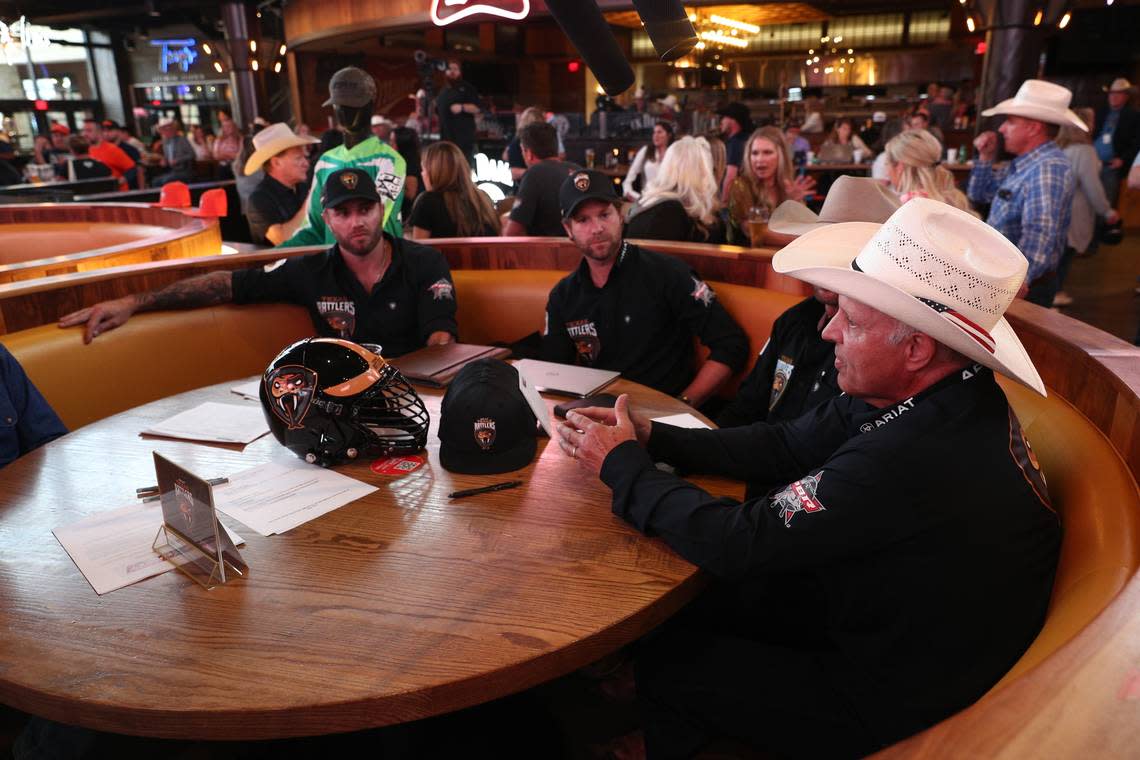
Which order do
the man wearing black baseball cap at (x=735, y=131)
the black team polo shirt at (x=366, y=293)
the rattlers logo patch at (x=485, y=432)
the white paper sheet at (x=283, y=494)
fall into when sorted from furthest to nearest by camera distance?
1. the man wearing black baseball cap at (x=735, y=131)
2. the black team polo shirt at (x=366, y=293)
3. the rattlers logo patch at (x=485, y=432)
4. the white paper sheet at (x=283, y=494)

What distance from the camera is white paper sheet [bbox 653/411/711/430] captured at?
6.07ft

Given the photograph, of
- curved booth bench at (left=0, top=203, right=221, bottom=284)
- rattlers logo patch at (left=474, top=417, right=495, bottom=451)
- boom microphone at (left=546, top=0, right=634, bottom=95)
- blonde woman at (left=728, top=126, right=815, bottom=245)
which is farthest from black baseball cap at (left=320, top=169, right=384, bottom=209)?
curved booth bench at (left=0, top=203, right=221, bottom=284)

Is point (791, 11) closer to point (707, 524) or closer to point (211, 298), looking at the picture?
point (211, 298)

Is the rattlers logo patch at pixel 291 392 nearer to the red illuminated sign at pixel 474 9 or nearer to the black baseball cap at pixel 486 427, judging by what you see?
the black baseball cap at pixel 486 427

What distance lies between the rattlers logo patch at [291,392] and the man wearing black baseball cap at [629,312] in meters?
1.30

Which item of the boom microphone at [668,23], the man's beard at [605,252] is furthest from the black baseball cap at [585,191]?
the boom microphone at [668,23]

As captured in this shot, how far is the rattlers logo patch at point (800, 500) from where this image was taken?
121cm

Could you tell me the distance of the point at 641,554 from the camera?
1312mm

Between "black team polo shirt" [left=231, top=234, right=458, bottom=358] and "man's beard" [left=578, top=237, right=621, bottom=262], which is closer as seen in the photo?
"man's beard" [left=578, top=237, right=621, bottom=262]

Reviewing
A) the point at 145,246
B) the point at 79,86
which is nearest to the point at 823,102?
the point at 145,246

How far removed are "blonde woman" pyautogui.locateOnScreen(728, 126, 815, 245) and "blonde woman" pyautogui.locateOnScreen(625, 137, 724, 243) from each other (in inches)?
10.0

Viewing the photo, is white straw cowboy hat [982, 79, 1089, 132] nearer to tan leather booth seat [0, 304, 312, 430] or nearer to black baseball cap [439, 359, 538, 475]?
black baseball cap [439, 359, 538, 475]

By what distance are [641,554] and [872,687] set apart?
407 mm

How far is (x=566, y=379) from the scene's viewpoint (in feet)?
7.02
